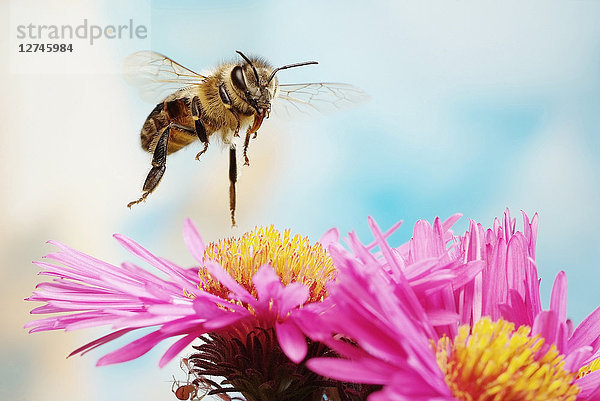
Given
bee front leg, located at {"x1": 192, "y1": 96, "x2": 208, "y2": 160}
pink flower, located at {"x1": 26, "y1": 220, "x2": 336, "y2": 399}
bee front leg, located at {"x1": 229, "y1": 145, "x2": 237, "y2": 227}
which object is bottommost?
pink flower, located at {"x1": 26, "y1": 220, "x2": 336, "y2": 399}

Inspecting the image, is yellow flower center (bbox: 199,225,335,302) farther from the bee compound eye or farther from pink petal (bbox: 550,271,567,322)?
the bee compound eye

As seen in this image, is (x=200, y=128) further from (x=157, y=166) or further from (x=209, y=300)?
(x=209, y=300)

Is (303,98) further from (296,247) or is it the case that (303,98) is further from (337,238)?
(296,247)

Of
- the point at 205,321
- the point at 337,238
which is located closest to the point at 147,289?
the point at 205,321

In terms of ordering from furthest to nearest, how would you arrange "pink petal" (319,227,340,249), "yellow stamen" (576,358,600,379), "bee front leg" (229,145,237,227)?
"bee front leg" (229,145,237,227), "pink petal" (319,227,340,249), "yellow stamen" (576,358,600,379)

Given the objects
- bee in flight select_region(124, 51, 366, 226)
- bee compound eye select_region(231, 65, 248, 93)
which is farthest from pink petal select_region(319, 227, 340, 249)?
bee compound eye select_region(231, 65, 248, 93)
